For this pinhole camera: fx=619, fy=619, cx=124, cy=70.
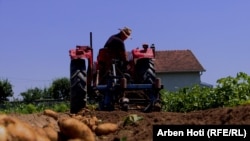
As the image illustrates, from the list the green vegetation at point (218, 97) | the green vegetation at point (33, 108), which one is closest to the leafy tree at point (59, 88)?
the green vegetation at point (33, 108)

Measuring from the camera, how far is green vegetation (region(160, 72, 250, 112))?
15.1 metres

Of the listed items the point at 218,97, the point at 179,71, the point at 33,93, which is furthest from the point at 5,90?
the point at 218,97

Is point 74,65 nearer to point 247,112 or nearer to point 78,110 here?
point 78,110

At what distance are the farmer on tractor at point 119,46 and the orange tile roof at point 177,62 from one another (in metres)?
44.2

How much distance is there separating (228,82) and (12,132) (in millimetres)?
11591

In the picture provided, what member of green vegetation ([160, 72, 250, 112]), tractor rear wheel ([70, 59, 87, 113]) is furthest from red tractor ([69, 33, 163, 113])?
green vegetation ([160, 72, 250, 112])

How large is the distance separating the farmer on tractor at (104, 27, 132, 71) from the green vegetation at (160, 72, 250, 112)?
7.80 feet

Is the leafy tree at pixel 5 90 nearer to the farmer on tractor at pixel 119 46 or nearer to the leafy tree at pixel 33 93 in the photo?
the leafy tree at pixel 33 93

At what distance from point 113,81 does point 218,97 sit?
629 cm

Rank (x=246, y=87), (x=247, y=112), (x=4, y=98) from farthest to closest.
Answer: (x=4, y=98) < (x=246, y=87) < (x=247, y=112)

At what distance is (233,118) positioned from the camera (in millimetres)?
6289

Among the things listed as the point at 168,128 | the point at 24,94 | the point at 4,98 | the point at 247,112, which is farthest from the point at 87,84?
the point at 24,94

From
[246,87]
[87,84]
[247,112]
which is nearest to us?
[247,112]

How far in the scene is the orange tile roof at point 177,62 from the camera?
5684 cm
